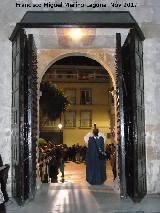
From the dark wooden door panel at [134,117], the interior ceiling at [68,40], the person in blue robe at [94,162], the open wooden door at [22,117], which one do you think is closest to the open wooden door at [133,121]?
the dark wooden door panel at [134,117]

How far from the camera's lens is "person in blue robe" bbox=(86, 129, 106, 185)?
37.8 feet

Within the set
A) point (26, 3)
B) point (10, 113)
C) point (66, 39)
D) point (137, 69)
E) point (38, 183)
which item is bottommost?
point (38, 183)

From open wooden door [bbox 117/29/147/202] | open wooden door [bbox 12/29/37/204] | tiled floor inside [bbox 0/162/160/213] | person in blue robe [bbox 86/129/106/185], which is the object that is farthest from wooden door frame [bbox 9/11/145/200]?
person in blue robe [bbox 86/129/106/185]

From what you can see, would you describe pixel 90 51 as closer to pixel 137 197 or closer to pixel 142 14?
pixel 142 14

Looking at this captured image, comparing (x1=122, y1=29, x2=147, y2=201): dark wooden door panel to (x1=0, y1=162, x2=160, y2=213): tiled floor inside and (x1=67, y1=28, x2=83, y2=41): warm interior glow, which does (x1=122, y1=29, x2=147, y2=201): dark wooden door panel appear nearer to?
(x1=0, y1=162, x2=160, y2=213): tiled floor inside

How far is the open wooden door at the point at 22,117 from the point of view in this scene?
25.7 feet

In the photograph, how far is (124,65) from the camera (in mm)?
9289

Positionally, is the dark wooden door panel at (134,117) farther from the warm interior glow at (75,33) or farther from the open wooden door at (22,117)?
the open wooden door at (22,117)

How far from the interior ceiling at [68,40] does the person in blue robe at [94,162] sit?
277cm

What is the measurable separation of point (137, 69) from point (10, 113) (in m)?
3.12

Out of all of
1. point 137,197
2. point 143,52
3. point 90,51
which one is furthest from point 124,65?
point 137,197

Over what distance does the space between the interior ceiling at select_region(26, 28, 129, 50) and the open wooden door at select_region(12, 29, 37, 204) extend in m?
0.74

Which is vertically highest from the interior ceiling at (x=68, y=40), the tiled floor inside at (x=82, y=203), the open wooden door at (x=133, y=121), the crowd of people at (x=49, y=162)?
the interior ceiling at (x=68, y=40)

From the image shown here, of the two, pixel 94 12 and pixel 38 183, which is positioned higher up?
pixel 94 12
